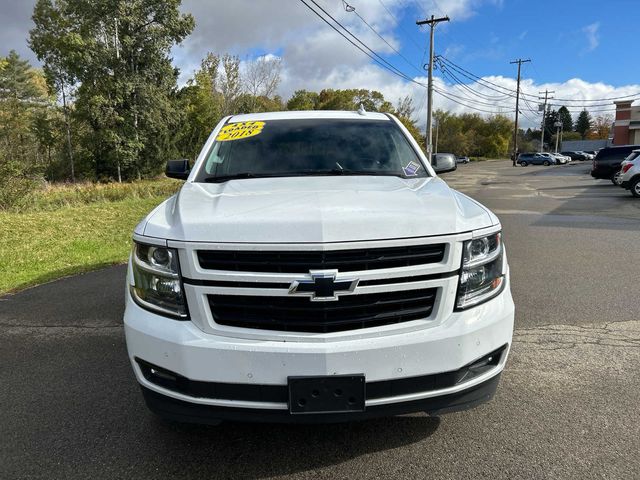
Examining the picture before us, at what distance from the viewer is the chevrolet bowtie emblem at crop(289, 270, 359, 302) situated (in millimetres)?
2051

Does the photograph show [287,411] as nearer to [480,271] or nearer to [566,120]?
[480,271]

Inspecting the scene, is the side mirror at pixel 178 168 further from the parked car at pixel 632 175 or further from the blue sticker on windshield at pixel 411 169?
the parked car at pixel 632 175

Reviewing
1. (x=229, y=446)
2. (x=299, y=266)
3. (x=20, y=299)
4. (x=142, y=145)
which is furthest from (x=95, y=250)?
(x=142, y=145)

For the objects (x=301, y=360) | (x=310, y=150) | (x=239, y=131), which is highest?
(x=239, y=131)

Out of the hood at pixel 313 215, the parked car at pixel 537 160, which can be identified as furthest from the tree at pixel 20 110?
the parked car at pixel 537 160

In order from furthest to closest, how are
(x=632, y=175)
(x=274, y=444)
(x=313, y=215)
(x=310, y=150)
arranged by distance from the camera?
(x=632, y=175) → (x=310, y=150) → (x=274, y=444) → (x=313, y=215)

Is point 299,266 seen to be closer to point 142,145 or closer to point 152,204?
point 152,204

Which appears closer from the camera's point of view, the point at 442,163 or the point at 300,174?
the point at 300,174

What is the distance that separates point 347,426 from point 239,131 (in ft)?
8.22

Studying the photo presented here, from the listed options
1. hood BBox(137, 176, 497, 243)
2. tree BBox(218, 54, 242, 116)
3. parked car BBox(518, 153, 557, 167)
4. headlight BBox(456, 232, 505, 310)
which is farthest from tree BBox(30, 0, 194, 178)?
parked car BBox(518, 153, 557, 167)

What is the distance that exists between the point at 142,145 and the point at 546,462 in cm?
4078

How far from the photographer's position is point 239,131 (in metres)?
3.98

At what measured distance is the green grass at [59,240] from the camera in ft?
23.7

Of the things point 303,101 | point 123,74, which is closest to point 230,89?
point 123,74
